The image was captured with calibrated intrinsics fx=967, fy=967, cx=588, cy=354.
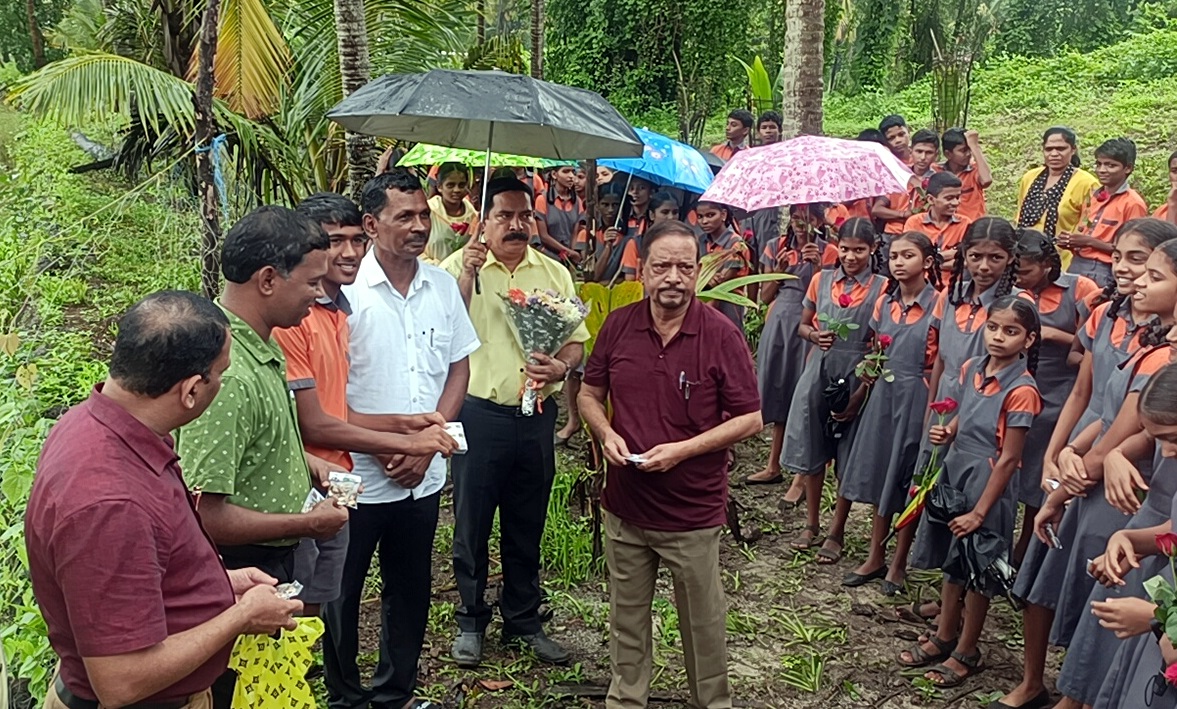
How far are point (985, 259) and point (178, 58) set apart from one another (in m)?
9.86

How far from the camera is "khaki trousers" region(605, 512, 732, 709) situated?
3770mm

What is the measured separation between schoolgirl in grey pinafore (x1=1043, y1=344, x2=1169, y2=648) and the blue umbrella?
12.8ft

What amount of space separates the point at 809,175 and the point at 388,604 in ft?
11.6

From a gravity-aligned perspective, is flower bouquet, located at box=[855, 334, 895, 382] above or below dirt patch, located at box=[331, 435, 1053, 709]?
above

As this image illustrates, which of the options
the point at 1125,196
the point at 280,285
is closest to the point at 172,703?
the point at 280,285

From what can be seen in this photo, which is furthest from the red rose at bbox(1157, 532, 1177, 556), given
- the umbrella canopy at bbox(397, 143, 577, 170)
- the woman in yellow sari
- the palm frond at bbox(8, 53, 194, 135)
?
the palm frond at bbox(8, 53, 194, 135)

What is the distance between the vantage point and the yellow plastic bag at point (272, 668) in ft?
8.44

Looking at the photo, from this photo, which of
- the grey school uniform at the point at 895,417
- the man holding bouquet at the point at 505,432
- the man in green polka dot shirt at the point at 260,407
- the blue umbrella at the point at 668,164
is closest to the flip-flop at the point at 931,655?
the grey school uniform at the point at 895,417

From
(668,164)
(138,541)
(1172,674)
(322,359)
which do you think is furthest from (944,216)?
(138,541)

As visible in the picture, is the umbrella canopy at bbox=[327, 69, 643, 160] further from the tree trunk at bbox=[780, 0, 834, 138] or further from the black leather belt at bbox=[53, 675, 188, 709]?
the tree trunk at bbox=[780, 0, 834, 138]

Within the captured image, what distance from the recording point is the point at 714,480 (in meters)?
3.77

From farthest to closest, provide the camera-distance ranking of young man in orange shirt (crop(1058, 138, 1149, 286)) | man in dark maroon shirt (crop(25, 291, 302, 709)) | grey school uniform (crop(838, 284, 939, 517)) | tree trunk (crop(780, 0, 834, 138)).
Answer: tree trunk (crop(780, 0, 834, 138))
young man in orange shirt (crop(1058, 138, 1149, 286))
grey school uniform (crop(838, 284, 939, 517))
man in dark maroon shirt (crop(25, 291, 302, 709))

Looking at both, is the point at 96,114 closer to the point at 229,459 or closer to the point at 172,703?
the point at 229,459

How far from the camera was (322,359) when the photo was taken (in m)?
3.41
